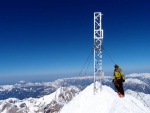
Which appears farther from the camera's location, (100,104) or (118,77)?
(118,77)

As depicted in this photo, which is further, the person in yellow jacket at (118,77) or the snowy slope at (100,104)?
the person in yellow jacket at (118,77)

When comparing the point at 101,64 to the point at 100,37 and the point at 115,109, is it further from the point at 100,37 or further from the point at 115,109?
the point at 115,109

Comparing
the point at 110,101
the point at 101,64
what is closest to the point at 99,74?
the point at 101,64

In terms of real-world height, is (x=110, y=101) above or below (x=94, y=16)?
below

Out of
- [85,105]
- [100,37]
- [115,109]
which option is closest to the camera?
[115,109]

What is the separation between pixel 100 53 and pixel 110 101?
6.23m

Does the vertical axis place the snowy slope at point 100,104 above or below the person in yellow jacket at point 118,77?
below

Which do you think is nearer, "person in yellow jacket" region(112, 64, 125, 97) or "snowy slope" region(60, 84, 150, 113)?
"snowy slope" region(60, 84, 150, 113)

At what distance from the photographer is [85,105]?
1010 inches

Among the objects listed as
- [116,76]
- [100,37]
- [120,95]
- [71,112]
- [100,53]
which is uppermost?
[100,37]

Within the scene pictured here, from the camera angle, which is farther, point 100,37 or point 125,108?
point 100,37

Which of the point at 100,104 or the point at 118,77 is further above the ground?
the point at 118,77

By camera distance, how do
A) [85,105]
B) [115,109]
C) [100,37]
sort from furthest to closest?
[100,37] < [85,105] < [115,109]

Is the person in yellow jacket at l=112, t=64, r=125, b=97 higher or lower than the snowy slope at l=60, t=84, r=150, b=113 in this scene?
higher
